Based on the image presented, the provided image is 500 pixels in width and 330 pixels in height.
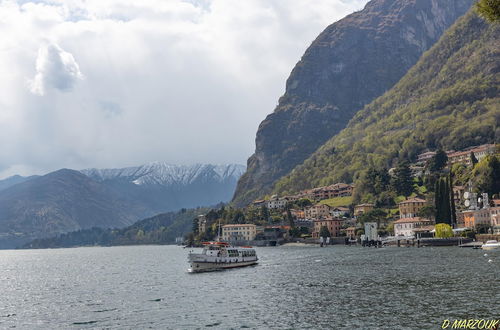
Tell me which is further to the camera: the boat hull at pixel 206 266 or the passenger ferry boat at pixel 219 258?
the passenger ferry boat at pixel 219 258

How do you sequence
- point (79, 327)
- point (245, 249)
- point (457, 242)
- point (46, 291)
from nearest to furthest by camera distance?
point (79, 327) < point (46, 291) < point (245, 249) < point (457, 242)

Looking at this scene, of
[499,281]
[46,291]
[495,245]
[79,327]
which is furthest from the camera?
[495,245]

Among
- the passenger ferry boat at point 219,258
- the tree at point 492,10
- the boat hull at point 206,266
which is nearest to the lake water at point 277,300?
the boat hull at point 206,266

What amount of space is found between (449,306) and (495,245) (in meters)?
112

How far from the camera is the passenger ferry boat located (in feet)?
439

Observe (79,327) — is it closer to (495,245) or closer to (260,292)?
(260,292)

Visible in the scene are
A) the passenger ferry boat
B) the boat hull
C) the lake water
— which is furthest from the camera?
the passenger ferry boat

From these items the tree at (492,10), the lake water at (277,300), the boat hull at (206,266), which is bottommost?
the lake water at (277,300)

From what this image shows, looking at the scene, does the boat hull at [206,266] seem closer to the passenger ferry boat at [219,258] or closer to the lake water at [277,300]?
the passenger ferry boat at [219,258]

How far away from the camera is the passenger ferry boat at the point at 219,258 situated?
133875mm

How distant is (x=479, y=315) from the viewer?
58.3m

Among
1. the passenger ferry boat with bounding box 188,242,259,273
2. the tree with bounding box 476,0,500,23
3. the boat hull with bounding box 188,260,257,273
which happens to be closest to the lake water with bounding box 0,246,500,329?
the boat hull with bounding box 188,260,257,273

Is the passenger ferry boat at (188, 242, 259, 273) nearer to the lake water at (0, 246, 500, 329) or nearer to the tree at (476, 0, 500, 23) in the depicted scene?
the lake water at (0, 246, 500, 329)

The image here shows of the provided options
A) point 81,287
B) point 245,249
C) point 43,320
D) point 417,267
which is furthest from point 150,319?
point 245,249
